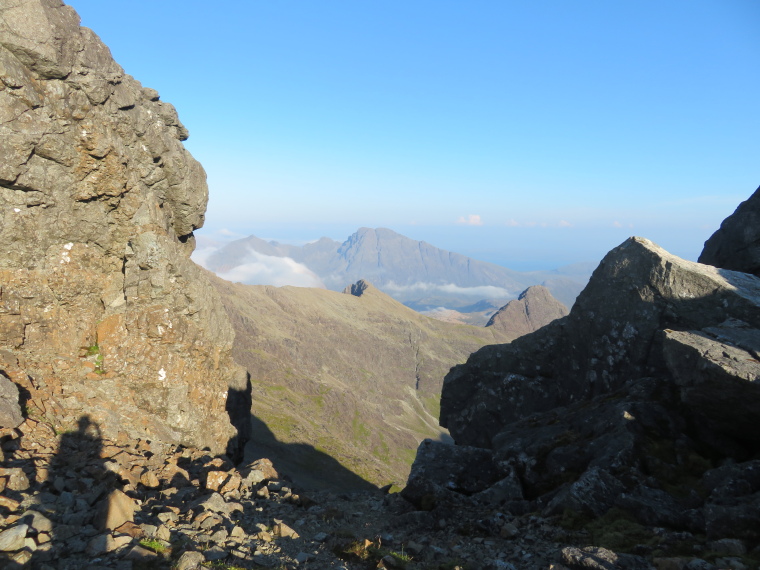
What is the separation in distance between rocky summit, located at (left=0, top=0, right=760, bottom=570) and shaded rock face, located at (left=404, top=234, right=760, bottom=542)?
0.12 metres

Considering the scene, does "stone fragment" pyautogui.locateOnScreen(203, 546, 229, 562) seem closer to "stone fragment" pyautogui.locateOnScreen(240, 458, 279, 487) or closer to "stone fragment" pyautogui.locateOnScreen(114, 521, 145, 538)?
"stone fragment" pyautogui.locateOnScreen(114, 521, 145, 538)

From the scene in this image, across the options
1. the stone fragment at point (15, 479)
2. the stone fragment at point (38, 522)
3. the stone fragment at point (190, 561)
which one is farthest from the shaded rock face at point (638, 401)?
the stone fragment at point (15, 479)

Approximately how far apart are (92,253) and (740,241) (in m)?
44.5

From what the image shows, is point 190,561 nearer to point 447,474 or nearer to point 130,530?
point 130,530

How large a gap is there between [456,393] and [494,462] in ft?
47.6

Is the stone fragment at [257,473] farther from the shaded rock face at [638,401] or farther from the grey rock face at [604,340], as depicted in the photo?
the grey rock face at [604,340]

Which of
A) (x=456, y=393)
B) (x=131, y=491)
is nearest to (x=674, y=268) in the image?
(x=456, y=393)

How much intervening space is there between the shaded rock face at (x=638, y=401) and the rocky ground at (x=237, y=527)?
6.37 ft

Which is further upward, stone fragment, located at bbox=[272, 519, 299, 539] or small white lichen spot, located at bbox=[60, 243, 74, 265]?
small white lichen spot, located at bbox=[60, 243, 74, 265]

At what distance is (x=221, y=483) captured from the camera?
22.0m

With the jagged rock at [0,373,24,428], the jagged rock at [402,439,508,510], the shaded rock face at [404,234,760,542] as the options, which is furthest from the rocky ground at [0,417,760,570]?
the shaded rock face at [404,234,760,542]

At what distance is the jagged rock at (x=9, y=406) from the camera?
19.7 metres

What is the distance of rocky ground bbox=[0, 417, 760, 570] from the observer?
12.7 m

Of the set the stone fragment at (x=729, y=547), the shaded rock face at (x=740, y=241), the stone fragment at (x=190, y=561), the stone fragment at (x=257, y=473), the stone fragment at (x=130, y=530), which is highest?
the shaded rock face at (x=740, y=241)
